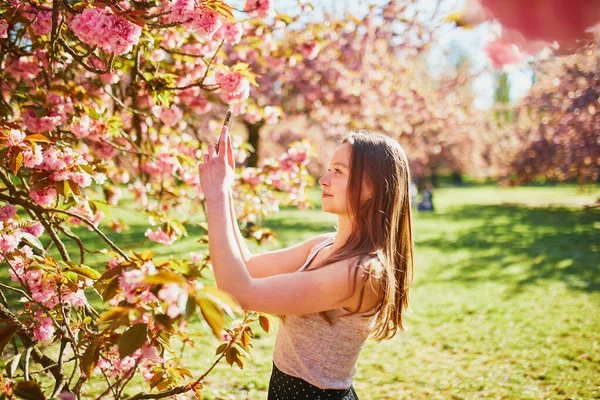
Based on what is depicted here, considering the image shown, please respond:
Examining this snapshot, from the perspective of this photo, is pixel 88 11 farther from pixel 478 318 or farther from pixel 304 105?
pixel 304 105

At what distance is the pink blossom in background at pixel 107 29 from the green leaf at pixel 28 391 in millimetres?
1172

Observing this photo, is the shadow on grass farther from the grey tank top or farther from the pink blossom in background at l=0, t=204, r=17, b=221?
the pink blossom in background at l=0, t=204, r=17, b=221

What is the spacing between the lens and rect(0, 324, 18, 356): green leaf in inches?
65.1

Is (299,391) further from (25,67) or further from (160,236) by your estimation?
(25,67)

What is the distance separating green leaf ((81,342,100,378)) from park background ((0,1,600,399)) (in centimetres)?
1

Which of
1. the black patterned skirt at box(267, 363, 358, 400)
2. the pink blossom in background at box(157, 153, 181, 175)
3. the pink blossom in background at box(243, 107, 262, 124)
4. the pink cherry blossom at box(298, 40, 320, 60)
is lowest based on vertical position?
the black patterned skirt at box(267, 363, 358, 400)

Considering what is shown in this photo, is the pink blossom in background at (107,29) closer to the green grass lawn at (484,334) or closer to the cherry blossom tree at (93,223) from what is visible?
the cherry blossom tree at (93,223)

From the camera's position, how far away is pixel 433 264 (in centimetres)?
854

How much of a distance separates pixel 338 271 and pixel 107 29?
4.00 feet

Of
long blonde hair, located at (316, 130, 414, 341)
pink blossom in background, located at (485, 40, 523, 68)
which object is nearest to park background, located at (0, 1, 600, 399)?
pink blossom in background, located at (485, 40, 523, 68)

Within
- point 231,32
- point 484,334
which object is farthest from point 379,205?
point 484,334

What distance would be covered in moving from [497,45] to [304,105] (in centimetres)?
938

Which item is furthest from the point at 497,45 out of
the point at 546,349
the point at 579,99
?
the point at 579,99

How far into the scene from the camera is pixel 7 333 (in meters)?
1.69
